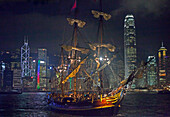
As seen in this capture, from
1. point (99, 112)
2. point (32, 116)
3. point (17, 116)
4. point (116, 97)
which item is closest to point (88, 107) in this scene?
point (99, 112)

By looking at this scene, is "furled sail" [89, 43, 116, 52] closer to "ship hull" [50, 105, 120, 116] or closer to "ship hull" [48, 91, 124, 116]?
"ship hull" [48, 91, 124, 116]

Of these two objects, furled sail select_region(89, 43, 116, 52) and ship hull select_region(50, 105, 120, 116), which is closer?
ship hull select_region(50, 105, 120, 116)

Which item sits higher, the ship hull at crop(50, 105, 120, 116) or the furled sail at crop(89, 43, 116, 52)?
the furled sail at crop(89, 43, 116, 52)

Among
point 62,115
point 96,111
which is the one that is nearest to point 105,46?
point 62,115

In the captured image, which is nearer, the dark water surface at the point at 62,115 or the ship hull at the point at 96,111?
the ship hull at the point at 96,111

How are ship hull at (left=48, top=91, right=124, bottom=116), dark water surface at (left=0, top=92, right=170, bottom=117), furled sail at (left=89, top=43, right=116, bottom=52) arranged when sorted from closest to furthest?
ship hull at (left=48, top=91, right=124, bottom=116) < dark water surface at (left=0, top=92, right=170, bottom=117) < furled sail at (left=89, top=43, right=116, bottom=52)

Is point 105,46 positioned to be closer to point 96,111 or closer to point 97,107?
point 97,107

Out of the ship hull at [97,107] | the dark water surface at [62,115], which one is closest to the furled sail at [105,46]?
the dark water surface at [62,115]

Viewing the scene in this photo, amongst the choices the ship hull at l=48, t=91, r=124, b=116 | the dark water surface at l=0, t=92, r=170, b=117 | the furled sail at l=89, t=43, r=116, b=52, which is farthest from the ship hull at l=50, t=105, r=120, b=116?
the furled sail at l=89, t=43, r=116, b=52

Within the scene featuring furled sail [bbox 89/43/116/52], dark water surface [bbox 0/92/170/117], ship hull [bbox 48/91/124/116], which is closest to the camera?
ship hull [bbox 48/91/124/116]

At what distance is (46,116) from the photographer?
43312mm

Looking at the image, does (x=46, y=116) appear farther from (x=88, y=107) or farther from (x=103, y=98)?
(x=103, y=98)

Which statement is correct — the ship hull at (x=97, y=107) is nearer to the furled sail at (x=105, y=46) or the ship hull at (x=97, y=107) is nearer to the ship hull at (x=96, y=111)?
the ship hull at (x=96, y=111)

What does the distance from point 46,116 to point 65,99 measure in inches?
190
